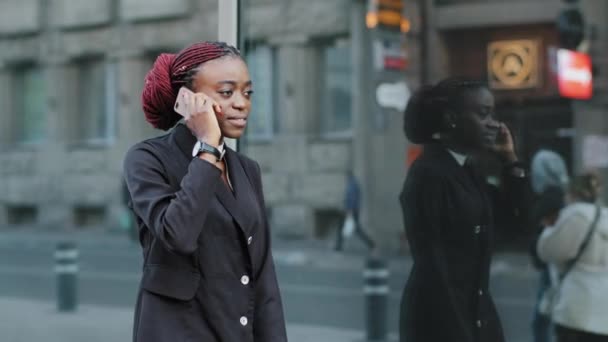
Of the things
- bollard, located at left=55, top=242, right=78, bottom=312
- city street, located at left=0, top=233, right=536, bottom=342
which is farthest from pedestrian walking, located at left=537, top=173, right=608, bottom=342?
bollard, located at left=55, top=242, right=78, bottom=312

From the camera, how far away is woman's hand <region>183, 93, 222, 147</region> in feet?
8.11

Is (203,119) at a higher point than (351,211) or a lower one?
higher

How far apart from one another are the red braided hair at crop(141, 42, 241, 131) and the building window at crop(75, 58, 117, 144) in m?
8.83

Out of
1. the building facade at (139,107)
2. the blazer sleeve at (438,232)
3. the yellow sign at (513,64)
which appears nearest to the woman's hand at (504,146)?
the blazer sleeve at (438,232)

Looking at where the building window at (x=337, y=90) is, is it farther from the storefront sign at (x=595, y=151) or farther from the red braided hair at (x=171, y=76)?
the red braided hair at (x=171, y=76)

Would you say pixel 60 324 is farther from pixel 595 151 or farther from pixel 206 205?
pixel 206 205

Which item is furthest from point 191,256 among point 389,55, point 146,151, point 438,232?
point 389,55

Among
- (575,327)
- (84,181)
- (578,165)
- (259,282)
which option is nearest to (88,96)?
(84,181)

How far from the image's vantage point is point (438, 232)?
379 cm

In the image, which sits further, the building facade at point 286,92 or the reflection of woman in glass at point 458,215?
the building facade at point 286,92

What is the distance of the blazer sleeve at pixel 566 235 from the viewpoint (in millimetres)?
5027

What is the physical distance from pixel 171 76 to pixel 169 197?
1.05 feet

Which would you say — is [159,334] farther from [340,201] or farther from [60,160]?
[340,201]

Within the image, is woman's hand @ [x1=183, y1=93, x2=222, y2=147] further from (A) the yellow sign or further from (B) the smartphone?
(A) the yellow sign
